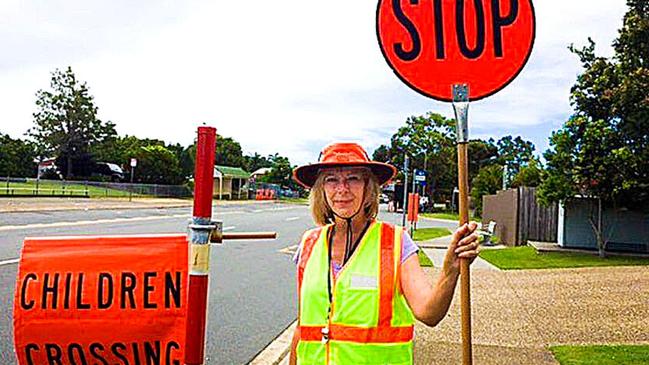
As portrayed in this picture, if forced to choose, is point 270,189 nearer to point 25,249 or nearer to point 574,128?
point 574,128

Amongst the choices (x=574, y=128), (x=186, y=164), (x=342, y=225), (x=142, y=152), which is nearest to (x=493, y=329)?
(x=342, y=225)

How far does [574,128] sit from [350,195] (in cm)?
1498

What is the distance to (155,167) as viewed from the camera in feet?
217

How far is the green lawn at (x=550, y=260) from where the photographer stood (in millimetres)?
15422

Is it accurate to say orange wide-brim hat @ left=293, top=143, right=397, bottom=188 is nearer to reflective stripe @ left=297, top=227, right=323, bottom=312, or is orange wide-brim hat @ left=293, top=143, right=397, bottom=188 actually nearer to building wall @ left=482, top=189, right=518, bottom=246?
reflective stripe @ left=297, top=227, right=323, bottom=312

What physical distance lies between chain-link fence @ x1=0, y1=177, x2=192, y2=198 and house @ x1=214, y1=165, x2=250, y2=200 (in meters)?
5.58

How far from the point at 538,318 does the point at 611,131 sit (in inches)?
316

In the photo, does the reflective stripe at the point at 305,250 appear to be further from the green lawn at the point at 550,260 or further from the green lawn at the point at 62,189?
the green lawn at the point at 62,189

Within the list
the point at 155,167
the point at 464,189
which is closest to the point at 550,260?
the point at 464,189

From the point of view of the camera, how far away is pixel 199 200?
248cm

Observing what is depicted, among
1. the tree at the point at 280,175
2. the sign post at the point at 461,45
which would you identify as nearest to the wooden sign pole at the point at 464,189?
the sign post at the point at 461,45

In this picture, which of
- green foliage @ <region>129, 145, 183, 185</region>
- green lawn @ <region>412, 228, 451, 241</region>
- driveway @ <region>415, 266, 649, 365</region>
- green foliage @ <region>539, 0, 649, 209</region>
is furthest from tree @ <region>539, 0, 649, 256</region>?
green foliage @ <region>129, 145, 183, 185</region>

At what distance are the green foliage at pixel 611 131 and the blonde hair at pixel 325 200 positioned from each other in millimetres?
13827

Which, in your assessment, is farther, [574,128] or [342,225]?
[574,128]
